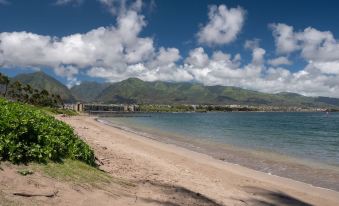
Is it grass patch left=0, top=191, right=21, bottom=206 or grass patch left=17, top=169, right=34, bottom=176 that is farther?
grass patch left=17, top=169, right=34, bottom=176

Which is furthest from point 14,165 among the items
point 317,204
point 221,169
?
point 221,169

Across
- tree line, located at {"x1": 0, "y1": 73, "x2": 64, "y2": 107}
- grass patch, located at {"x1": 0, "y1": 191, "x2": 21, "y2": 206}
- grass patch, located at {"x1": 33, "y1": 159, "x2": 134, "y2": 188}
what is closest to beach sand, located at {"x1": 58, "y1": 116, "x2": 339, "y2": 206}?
grass patch, located at {"x1": 33, "y1": 159, "x2": 134, "y2": 188}

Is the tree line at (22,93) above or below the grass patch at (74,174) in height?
above

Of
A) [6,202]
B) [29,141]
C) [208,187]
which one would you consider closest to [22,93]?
[208,187]

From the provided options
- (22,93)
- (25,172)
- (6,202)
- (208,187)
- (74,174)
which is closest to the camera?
(6,202)

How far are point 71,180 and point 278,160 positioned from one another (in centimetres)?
2171

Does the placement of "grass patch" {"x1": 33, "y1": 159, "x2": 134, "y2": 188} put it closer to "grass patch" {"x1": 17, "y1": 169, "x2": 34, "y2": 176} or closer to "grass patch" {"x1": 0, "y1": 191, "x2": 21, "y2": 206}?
"grass patch" {"x1": 17, "y1": 169, "x2": 34, "y2": 176}

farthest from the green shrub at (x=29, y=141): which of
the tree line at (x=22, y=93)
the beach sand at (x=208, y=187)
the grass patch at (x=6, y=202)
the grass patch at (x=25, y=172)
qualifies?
the tree line at (x=22, y=93)

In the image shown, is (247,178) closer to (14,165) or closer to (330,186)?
(330,186)

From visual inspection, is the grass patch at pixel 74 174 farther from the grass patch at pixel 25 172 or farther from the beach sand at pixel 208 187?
the beach sand at pixel 208 187

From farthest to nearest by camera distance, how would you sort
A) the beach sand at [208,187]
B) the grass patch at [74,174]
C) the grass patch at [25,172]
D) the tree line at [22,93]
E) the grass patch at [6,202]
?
the tree line at [22,93], the beach sand at [208,187], the grass patch at [74,174], the grass patch at [25,172], the grass patch at [6,202]

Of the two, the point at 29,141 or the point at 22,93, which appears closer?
the point at 29,141

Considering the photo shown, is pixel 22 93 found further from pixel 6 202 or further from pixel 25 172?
pixel 6 202

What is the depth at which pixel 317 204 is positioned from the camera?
1434cm
